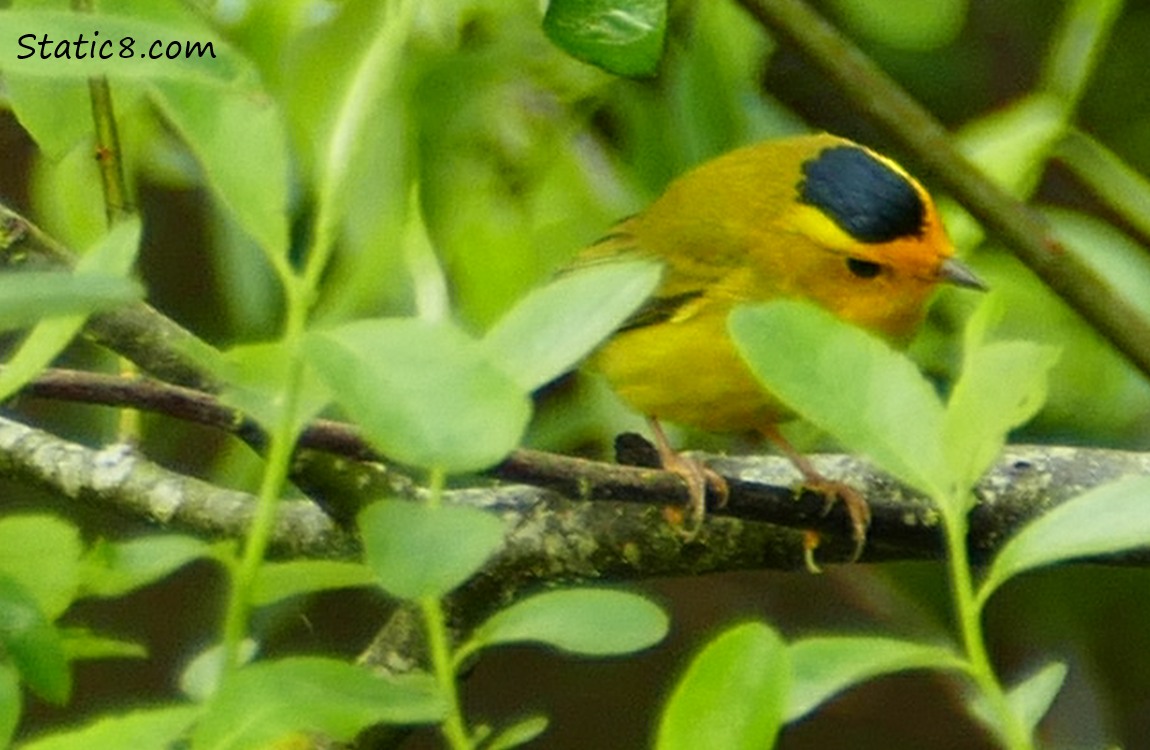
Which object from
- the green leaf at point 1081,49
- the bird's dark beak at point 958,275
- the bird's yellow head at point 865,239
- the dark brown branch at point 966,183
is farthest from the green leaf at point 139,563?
the bird's yellow head at point 865,239

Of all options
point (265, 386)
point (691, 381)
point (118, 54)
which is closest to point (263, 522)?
point (265, 386)

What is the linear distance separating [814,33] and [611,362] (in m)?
0.45

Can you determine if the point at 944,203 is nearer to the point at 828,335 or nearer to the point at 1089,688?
the point at 1089,688

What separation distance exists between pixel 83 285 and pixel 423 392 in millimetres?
71

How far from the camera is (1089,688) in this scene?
6.53 ft

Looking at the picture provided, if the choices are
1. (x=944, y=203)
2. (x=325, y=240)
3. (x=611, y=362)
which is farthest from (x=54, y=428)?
(x=325, y=240)

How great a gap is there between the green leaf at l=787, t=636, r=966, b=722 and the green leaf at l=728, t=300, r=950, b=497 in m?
0.04

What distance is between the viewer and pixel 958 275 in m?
1.34


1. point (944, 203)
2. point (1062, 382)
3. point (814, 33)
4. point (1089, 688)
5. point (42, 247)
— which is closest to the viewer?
point (42, 247)

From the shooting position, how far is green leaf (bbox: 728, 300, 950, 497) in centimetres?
41

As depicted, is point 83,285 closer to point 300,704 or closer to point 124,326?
point 300,704

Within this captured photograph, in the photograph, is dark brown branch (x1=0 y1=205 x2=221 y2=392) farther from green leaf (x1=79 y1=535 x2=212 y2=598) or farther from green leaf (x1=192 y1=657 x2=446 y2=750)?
green leaf (x1=192 y1=657 x2=446 y2=750)

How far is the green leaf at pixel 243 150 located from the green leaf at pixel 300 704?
100 mm

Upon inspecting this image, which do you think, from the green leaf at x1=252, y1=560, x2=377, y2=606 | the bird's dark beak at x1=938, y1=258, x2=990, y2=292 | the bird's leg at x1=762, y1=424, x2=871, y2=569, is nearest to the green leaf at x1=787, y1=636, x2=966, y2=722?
the green leaf at x1=252, y1=560, x2=377, y2=606
